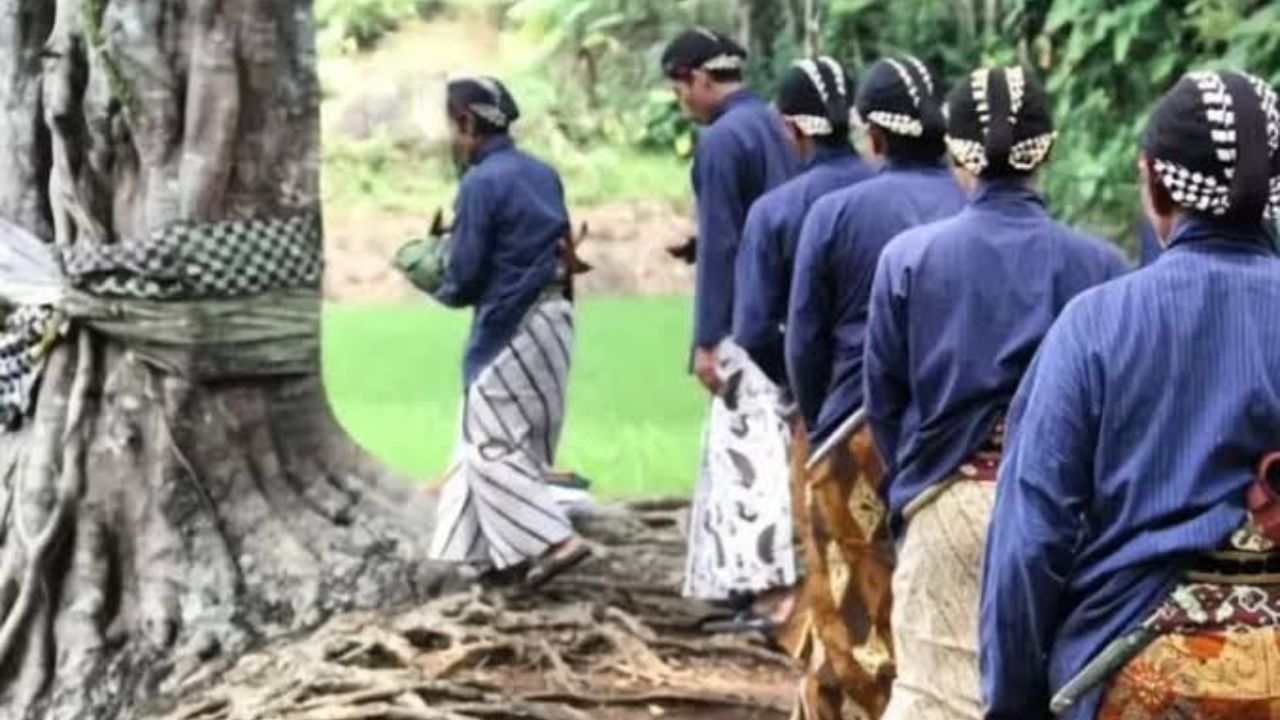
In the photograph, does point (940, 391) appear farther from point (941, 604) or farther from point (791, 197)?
point (791, 197)

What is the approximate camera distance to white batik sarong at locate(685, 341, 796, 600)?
25.7 ft

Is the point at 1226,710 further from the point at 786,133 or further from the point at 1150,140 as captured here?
the point at 786,133

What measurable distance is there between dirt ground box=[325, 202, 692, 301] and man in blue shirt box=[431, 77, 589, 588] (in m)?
12.1

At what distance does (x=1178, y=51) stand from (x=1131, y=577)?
1101cm

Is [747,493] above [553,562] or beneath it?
above

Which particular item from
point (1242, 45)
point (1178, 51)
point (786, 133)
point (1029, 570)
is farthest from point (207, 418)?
point (1178, 51)

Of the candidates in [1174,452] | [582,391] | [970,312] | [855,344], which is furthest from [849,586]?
[582,391]

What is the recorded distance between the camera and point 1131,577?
3861 millimetres

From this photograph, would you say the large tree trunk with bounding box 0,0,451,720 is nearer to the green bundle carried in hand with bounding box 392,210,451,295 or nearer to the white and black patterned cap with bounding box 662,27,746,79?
the green bundle carried in hand with bounding box 392,210,451,295

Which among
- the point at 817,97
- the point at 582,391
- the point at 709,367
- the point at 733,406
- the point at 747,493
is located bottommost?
the point at 582,391

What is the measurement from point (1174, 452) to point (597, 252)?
17.5 m

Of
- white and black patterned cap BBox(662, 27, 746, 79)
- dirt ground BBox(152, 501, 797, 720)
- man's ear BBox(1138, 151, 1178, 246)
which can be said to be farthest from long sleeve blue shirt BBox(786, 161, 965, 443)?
man's ear BBox(1138, 151, 1178, 246)

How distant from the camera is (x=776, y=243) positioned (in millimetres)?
6902

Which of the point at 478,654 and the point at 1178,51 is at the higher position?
the point at 1178,51
